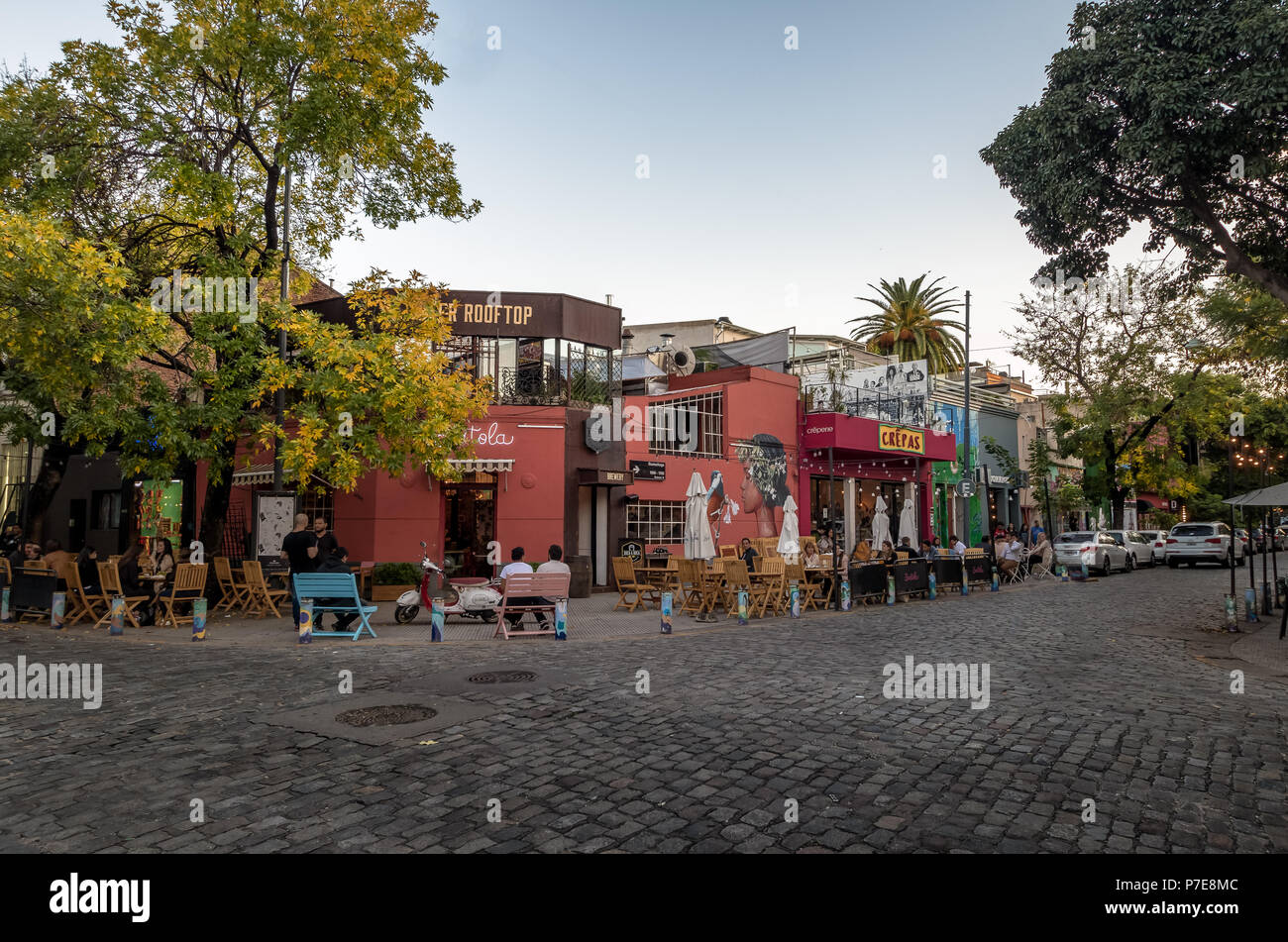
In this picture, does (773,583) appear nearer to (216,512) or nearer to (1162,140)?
(1162,140)

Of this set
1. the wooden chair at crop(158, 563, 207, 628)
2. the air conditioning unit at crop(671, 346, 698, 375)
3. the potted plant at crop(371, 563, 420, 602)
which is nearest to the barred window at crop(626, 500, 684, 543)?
the air conditioning unit at crop(671, 346, 698, 375)

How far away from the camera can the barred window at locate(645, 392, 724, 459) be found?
2331 centimetres

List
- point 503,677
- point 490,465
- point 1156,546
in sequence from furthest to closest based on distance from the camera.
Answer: point 1156,546, point 490,465, point 503,677

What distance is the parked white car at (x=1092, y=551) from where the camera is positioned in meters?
25.9

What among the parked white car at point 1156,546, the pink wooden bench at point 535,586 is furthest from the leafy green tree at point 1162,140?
the parked white car at point 1156,546

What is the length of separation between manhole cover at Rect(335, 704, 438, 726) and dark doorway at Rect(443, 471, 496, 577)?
13385mm

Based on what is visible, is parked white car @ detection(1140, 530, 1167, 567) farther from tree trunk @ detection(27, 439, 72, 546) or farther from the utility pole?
tree trunk @ detection(27, 439, 72, 546)

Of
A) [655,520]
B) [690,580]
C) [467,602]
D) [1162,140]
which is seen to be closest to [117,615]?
[467,602]

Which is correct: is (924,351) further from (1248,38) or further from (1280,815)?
(1280,815)

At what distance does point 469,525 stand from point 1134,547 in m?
25.2

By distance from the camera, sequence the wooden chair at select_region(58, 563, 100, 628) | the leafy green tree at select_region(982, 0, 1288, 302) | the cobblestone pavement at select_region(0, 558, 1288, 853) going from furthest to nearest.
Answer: the wooden chair at select_region(58, 563, 100, 628) < the leafy green tree at select_region(982, 0, 1288, 302) < the cobblestone pavement at select_region(0, 558, 1288, 853)

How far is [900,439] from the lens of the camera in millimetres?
29516
